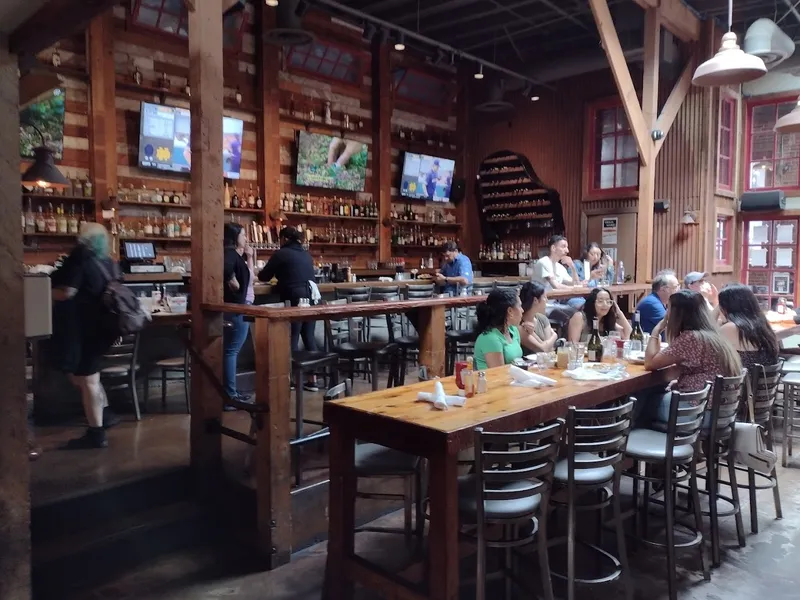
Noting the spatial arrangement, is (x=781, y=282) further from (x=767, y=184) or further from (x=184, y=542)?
(x=184, y=542)

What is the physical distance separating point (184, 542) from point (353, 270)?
5.76 meters

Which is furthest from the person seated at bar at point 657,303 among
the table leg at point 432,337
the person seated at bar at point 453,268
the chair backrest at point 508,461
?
the chair backrest at point 508,461

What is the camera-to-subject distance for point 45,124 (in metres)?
6.69

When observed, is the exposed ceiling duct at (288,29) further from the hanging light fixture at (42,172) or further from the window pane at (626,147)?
the window pane at (626,147)

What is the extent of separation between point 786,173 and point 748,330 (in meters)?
5.72

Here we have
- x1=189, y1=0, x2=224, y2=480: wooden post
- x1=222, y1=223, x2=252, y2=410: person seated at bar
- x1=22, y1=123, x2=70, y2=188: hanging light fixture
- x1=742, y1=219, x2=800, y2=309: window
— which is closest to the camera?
x1=189, y1=0, x2=224, y2=480: wooden post

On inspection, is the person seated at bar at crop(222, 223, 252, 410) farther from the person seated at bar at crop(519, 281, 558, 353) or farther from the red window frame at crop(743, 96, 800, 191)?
the red window frame at crop(743, 96, 800, 191)

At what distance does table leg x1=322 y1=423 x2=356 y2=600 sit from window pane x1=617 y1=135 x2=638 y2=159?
8.29 metres

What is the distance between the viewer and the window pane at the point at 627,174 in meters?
9.59

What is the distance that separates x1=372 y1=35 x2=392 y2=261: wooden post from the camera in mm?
10078

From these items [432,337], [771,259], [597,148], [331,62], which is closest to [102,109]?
[331,62]

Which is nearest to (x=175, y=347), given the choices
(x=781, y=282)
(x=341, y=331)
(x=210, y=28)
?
(x=341, y=331)

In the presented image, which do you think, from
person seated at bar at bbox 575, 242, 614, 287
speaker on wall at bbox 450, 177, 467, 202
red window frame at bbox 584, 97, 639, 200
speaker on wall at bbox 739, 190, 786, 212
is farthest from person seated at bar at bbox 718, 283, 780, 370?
speaker on wall at bbox 450, 177, 467, 202

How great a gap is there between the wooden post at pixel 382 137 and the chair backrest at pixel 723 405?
7163 millimetres
